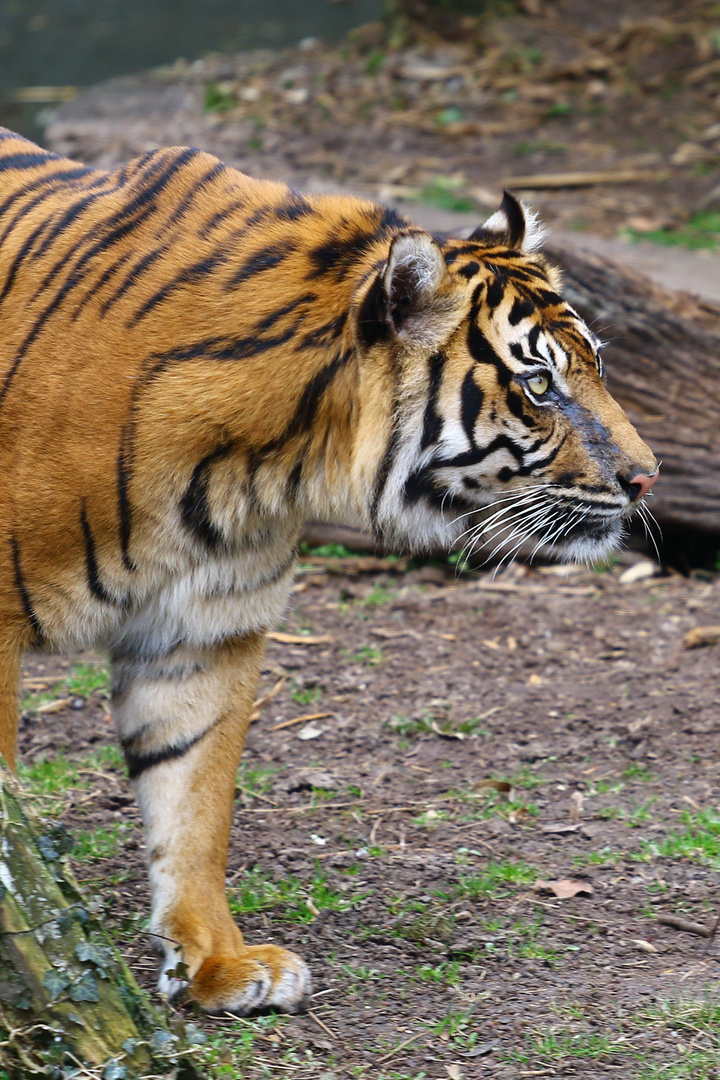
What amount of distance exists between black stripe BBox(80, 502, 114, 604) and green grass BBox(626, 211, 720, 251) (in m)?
6.11

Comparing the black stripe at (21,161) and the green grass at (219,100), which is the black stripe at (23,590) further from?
the green grass at (219,100)

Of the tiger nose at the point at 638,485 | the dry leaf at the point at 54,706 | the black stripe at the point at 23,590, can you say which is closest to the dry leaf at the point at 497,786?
the tiger nose at the point at 638,485

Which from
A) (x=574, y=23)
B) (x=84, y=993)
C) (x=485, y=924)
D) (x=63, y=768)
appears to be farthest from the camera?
(x=574, y=23)

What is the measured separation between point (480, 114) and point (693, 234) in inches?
114

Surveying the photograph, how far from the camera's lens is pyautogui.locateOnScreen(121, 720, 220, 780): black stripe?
9.71ft

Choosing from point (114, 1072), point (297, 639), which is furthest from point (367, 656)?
point (114, 1072)

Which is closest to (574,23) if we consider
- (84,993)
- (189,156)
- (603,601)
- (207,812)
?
(603,601)

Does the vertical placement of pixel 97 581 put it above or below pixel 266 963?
above

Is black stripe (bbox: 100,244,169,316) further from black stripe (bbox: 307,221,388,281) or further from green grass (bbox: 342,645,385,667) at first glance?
green grass (bbox: 342,645,385,667)

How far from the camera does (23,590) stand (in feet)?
8.38

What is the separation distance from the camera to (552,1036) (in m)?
2.63

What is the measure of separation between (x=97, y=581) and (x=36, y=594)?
5.1 inches

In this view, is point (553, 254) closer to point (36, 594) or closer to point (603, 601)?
point (603, 601)

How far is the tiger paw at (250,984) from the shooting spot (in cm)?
275
